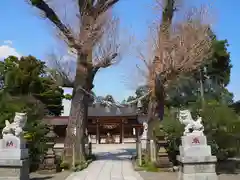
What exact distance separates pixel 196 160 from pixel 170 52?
679cm

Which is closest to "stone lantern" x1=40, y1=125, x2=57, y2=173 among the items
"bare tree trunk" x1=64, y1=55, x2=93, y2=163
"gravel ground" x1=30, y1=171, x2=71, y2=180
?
"gravel ground" x1=30, y1=171, x2=71, y2=180

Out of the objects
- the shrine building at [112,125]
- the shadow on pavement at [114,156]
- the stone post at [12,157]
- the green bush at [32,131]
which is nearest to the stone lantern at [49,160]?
the green bush at [32,131]

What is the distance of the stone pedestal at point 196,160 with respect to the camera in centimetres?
859

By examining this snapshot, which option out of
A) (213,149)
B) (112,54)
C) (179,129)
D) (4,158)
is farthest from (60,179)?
(112,54)

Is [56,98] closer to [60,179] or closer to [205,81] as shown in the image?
[205,81]

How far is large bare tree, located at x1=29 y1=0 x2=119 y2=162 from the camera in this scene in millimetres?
15039

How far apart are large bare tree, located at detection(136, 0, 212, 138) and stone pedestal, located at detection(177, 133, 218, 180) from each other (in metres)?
5.63

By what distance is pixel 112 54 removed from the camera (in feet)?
51.9

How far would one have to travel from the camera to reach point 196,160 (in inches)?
337

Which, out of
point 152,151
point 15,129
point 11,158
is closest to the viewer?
point 11,158

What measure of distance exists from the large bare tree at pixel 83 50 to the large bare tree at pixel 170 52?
2.42 meters

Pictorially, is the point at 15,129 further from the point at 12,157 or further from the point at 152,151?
the point at 152,151

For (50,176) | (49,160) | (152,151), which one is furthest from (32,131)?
(152,151)

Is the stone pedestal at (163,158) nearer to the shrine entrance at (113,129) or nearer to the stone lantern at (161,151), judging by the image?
the stone lantern at (161,151)
